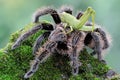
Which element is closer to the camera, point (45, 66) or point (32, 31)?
point (45, 66)

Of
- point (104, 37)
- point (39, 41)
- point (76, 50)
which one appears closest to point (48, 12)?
point (39, 41)

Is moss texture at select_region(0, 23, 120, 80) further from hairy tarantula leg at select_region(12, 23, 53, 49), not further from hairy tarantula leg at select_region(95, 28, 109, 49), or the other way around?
hairy tarantula leg at select_region(95, 28, 109, 49)

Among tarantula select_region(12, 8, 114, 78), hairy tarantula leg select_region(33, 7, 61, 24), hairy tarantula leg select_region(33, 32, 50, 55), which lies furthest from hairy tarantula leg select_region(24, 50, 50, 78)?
hairy tarantula leg select_region(33, 7, 61, 24)

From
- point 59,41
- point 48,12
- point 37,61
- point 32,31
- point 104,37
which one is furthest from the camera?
point 104,37

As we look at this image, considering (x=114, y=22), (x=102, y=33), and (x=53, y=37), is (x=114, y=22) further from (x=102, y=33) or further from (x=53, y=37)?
(x=53, y=37)

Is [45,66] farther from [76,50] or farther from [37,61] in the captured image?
[76,50]

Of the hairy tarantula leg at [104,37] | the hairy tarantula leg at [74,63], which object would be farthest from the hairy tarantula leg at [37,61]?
the hairy tarantula leg at [104,37]
